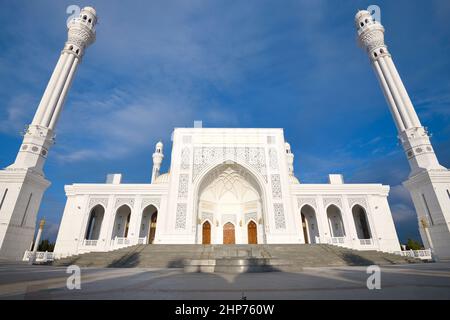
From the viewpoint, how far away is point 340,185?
15.6m

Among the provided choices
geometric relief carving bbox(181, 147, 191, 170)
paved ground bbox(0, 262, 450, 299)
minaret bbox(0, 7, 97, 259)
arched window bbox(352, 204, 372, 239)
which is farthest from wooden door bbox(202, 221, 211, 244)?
paved ground bbox(0, 262, 450, 299)

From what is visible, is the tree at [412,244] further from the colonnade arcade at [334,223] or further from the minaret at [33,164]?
the minaret at [33,164]

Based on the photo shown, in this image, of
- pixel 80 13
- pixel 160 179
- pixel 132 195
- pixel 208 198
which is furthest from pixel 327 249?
pixel 80 13

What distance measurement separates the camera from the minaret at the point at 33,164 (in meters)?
10.5

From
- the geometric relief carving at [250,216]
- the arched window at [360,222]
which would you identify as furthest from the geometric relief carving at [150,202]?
the arched window at [360,222]

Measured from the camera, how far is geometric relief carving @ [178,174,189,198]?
14390mm

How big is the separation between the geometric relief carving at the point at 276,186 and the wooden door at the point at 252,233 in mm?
3534

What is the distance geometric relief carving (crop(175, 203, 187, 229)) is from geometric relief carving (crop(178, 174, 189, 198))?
647mm

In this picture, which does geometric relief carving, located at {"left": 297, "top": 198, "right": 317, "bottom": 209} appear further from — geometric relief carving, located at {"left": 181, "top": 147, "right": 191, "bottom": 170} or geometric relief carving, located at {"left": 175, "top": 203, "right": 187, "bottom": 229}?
geometric relief carving, located at {"left": 181, "top": 147, "right": 191, "bottom": 170}

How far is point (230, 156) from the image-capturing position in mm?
15586

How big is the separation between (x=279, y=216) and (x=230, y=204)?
471cm
